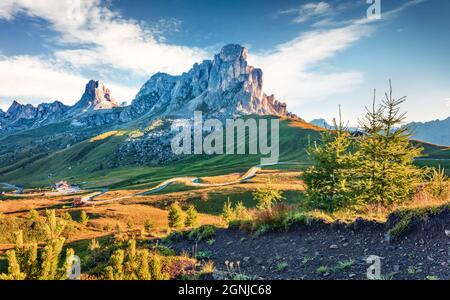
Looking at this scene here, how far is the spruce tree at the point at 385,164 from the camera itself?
18938mm

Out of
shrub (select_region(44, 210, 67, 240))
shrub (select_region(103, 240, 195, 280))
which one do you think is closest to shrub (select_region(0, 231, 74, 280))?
shrub (select_region(44, 210, 67, 240))

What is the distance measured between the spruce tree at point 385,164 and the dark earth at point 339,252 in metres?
8.32

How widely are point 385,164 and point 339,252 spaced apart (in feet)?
37.9

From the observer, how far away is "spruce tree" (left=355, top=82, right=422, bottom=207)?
18.9 metres

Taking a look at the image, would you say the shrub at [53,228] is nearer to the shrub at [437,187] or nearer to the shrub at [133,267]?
the shrub at [133,267]

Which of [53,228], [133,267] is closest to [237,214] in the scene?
[53,228]

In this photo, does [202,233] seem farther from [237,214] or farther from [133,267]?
[237,214]

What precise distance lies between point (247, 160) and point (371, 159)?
146 m

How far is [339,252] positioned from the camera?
1048cm

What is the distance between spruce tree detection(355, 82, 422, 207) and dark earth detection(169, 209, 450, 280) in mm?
8319

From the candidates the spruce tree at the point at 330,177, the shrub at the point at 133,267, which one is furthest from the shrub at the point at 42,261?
the spruce tree at the point at 330,177

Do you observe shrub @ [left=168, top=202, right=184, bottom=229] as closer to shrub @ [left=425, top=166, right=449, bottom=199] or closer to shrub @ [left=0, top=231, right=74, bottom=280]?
shrub @ [left=425, top=166, right=449, bottom=199]

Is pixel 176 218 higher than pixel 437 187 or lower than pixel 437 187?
lower
